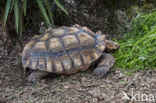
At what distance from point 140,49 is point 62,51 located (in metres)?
1.44

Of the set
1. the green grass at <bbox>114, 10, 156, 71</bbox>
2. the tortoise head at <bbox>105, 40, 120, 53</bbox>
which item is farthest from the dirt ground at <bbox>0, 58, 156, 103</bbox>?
the tortoise head at <bbox>105, 40, 120, 53</bbox>

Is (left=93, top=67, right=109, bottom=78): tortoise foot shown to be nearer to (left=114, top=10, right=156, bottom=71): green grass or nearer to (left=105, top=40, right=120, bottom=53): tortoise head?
(left=114, top=10, right=156, bottom=71): green grass

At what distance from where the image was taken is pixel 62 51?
3.55m

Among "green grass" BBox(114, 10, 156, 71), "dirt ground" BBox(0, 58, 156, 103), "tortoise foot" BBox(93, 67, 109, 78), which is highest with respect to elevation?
"green grass" BBox(114, 10, 156, 71)

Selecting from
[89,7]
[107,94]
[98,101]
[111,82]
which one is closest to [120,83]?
[111,82]

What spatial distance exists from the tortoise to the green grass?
0.32 metres

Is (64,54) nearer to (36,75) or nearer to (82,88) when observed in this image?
(36,75)

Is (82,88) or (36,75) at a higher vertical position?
(36,75)

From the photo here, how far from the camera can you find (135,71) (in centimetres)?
353

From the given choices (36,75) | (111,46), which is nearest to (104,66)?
(111,46)

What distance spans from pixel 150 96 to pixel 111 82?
2.17ft

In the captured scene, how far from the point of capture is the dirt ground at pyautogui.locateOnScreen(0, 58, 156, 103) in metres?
2.84

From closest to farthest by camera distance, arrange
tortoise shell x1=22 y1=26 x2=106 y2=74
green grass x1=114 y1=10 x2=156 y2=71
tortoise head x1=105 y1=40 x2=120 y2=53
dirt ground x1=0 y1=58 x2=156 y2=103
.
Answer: dirt ground x1=0 y1=58 x2=156 y2=103 < tortoise shell x1=22 y1=26 x2=106 y2=74 < green grass x1=114 y1=10 x2=156 y2=71 < tortoise head x1=105 y1=40 x2=120 y2=53

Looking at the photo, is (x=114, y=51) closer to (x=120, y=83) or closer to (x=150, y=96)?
(x=120, y=83)
